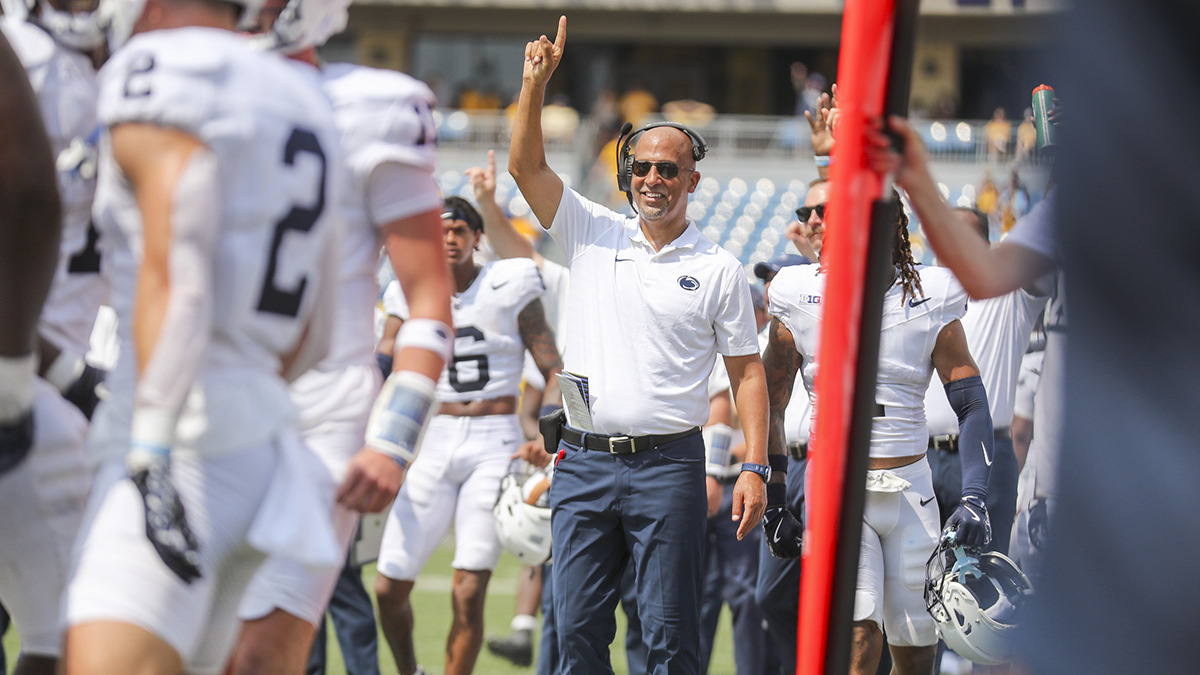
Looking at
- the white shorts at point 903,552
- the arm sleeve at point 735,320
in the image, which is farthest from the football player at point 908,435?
the arm sleeve at point 735,320

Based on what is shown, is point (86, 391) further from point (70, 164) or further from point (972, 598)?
point (972, 598)

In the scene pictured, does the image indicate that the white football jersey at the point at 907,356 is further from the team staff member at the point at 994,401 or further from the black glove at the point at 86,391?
the black glove at the point at 86,391

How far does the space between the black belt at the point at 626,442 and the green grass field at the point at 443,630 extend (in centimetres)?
259

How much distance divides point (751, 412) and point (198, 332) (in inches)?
111

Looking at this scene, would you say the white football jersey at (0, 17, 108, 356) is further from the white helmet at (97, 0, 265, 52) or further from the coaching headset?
the coaching headset

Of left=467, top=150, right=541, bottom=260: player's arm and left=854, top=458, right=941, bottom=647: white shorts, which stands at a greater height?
left=467, top=150, right=541, bottom=260: player's arm

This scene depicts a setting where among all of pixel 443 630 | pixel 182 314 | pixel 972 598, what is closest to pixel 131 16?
pixel 182 314

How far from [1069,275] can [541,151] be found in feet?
10.1

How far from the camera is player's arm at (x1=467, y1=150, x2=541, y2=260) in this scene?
6549mm

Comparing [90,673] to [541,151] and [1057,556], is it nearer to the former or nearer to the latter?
[1057,556]

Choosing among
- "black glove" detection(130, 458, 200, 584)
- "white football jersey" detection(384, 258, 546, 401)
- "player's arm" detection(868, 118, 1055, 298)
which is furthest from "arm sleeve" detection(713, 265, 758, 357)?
"black glove" detection(130, 458, 200, 584)

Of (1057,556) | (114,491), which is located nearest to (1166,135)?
(1057,556)

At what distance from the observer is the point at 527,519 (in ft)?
19.5

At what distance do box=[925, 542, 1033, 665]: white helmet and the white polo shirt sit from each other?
3.39 ft
